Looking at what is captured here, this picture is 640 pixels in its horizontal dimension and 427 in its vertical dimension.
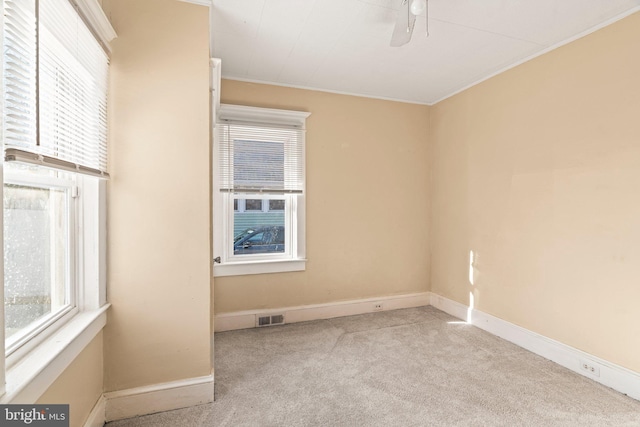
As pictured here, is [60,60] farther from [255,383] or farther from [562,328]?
[562,328]

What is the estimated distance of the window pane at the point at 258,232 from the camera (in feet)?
10.5

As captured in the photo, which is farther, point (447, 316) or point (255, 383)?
point (447, 316)

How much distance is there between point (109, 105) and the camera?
1.76 meters

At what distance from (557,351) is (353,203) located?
224 centimetres

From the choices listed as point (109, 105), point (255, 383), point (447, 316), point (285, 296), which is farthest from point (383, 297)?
point (109, 105)

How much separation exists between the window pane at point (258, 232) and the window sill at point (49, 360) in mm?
1637

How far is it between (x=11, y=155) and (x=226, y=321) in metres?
2.42

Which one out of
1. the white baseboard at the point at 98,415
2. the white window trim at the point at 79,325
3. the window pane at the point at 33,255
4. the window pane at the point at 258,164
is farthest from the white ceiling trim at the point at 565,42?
the white baseboard at the point at 98,415

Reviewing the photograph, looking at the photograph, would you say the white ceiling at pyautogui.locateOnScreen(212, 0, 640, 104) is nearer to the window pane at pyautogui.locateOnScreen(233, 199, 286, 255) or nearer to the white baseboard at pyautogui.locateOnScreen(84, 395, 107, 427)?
the window pane at pyautogui.locateOnScreen(233, 199, 286, 255)

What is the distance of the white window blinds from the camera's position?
3.04 metres

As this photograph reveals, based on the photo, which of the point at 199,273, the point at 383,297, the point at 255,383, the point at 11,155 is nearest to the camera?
the point at 11,155

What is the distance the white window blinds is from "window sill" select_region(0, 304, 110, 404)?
5.57 ft

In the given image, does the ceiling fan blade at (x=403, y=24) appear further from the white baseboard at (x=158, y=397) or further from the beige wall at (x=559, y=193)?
the white baseboard at (x=158, y=397)

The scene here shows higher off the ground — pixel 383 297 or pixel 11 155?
pixel 11 155
